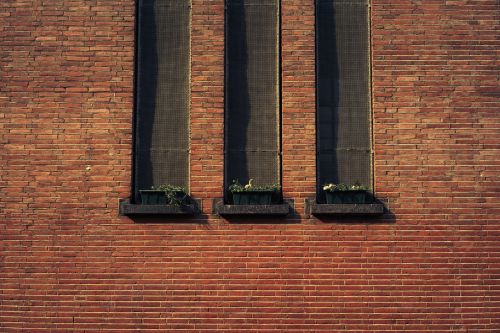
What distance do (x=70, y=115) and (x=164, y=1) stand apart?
7.50 ft

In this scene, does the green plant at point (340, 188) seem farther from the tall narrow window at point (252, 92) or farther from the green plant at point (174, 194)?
the green plant at point (174, 194)

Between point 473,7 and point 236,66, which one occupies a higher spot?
point 473,7

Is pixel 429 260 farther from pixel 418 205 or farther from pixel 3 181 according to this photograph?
pixel 3 181

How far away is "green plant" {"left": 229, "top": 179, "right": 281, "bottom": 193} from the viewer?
7.96 metres

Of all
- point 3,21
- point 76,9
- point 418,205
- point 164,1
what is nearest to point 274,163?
point 418,205

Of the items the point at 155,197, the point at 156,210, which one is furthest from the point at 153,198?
the point at 156,210

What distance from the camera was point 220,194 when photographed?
8.02 metres

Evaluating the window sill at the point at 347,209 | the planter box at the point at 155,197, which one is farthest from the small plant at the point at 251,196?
the planter box at the point at 155,197

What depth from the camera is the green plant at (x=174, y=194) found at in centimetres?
791

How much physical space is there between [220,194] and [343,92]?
95.8 inches

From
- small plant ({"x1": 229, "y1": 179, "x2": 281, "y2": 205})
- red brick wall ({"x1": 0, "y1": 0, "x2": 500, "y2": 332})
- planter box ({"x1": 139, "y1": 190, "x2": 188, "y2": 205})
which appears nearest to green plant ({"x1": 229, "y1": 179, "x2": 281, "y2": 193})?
small plant ({"x1": 229, "y1": 179, "x2": 281, "y2": 205})

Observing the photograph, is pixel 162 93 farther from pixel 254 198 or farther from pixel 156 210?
pixel 254 198

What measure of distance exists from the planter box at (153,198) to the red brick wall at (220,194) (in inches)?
10.2

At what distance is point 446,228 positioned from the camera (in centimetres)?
794
